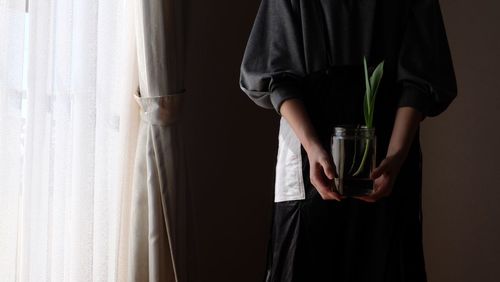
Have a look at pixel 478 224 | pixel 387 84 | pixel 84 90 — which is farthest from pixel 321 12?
pixel 478 224

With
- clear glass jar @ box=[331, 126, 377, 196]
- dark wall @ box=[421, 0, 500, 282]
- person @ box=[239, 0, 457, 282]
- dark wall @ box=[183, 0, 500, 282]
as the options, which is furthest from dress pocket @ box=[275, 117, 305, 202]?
dark wall @ box=[421, 0, 500, 282]

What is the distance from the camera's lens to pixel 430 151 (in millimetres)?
1759

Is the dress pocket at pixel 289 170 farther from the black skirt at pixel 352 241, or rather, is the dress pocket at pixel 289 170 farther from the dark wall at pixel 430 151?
the dark wall at pixel 430 151

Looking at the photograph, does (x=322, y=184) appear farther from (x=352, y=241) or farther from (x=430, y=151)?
(x=430, y=151)

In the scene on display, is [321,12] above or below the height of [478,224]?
above

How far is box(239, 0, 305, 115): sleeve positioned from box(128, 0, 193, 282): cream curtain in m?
0.40

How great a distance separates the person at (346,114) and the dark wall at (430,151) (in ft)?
2.32

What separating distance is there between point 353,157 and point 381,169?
0.07m

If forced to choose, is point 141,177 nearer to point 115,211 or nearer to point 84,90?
point 115,211

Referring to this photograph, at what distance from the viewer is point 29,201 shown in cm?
113

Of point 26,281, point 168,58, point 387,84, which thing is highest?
point 168,58

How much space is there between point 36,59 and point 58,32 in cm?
9

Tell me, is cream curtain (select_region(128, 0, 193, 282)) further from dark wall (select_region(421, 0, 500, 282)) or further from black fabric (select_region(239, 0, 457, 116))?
dark wall (select_region(421, 0, 500, 282))

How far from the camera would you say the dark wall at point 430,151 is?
1686 mm
